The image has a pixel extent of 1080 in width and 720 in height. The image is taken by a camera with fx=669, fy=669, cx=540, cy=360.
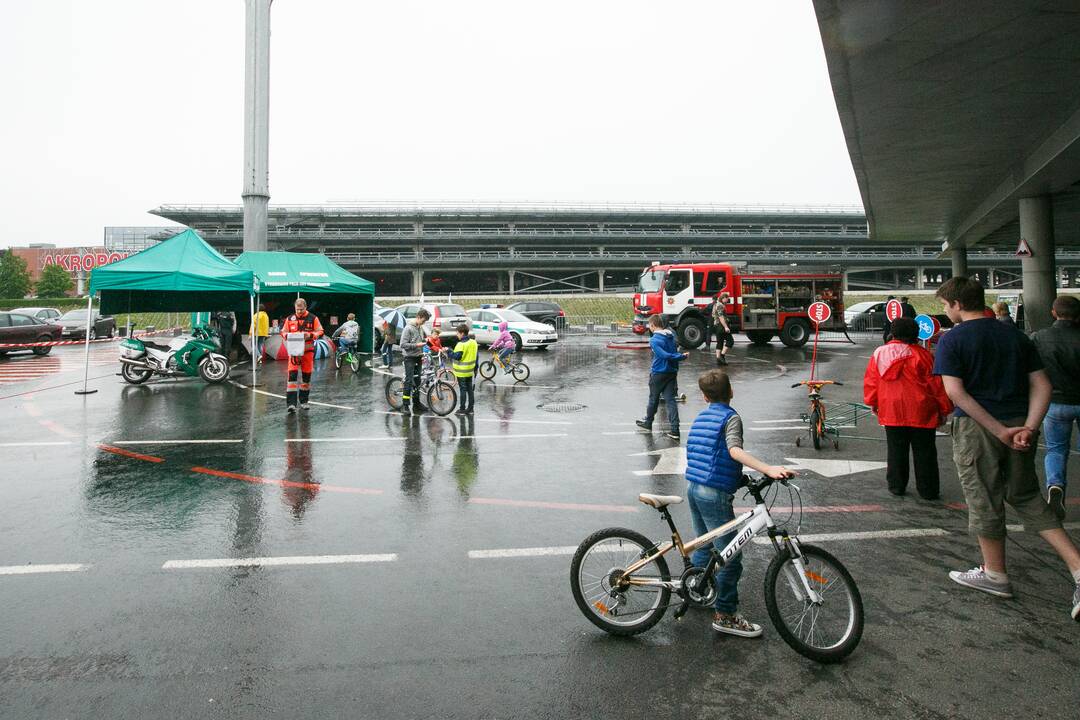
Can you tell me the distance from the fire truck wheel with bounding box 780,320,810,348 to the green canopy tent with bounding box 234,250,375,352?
594 inches

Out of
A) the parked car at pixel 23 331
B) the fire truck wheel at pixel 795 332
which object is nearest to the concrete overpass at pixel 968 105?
the fire truck wheel at pixel 795 332

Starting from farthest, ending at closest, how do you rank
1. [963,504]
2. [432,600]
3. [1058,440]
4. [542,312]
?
[542,312] → [963,504] → [1058,440] → [432,600]

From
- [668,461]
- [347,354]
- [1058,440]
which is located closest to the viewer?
[1058,440]

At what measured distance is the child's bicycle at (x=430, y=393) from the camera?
11.5 metres

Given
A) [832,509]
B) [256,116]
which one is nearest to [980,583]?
[832,509]

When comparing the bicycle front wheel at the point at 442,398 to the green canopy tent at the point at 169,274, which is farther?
the green canopy tent at the point at 169,274

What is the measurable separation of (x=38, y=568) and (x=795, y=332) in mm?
24271

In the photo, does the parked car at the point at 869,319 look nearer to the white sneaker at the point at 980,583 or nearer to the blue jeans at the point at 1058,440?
the blue jeans at the point at 1058,440

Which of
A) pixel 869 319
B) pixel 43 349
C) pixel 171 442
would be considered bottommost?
pixel 171 442

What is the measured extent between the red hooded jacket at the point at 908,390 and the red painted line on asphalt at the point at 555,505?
2.79m

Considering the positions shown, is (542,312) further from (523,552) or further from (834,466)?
(523,552)

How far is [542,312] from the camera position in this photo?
41.3 meters

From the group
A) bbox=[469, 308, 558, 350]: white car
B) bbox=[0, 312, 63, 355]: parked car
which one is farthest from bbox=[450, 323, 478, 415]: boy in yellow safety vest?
bbox=[0, 312, 63, 355]: parked car

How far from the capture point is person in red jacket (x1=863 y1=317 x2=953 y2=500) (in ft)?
21.4
